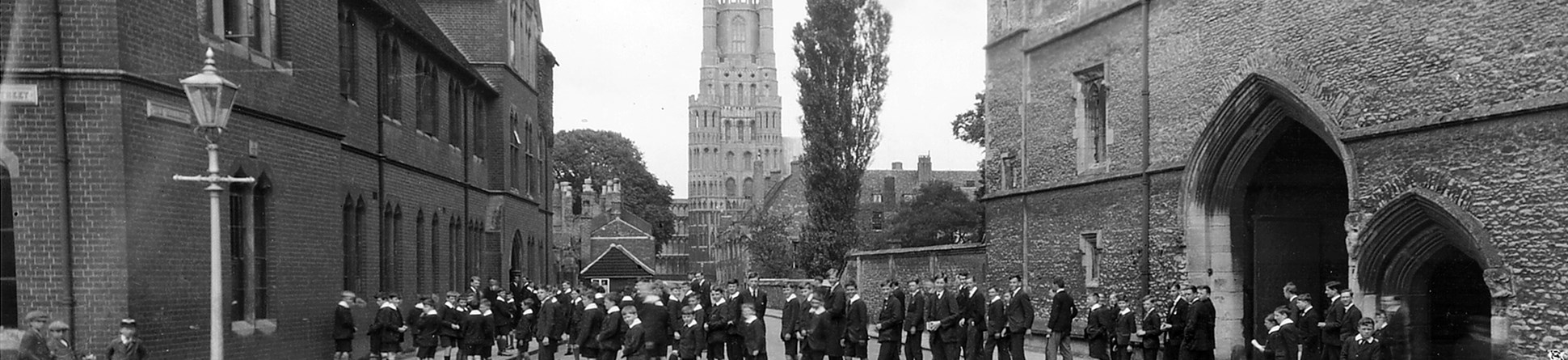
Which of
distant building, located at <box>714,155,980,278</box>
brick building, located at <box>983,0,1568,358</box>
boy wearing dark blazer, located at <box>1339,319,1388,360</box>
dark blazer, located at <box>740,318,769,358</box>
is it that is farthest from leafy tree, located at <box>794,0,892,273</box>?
boy wearing dark blazer, located at <box>1339,319,1388,360</box>

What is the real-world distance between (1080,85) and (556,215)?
1638 inches

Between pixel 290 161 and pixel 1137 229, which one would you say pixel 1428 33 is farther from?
pixel 290 161

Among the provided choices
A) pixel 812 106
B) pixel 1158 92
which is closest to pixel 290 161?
pixel 1158 92

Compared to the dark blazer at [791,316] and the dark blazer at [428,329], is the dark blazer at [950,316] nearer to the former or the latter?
the dark blazer at [791,316]

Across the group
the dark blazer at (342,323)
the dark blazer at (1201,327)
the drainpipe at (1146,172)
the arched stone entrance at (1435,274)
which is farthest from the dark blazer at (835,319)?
the arched stone entrance at (1435,274)

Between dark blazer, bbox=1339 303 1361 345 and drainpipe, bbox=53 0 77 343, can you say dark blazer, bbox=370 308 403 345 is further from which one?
dark blazer, bbox=1339 303 1361 345

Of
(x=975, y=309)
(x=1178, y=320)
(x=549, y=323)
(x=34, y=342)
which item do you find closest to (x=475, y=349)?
(x=549, y=323)

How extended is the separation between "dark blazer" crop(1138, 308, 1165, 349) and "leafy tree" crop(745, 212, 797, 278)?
46842 millimetres

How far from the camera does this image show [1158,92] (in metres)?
24.5

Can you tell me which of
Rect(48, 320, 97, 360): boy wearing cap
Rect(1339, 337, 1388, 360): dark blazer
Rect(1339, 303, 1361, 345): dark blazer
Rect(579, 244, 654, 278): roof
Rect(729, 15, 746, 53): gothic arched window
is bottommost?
Rect(579, 244, 654, 278): roof

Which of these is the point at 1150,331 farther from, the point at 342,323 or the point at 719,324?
the point at 342,323

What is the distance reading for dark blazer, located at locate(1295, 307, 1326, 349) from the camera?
61.3 ft

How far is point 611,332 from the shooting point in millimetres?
20094

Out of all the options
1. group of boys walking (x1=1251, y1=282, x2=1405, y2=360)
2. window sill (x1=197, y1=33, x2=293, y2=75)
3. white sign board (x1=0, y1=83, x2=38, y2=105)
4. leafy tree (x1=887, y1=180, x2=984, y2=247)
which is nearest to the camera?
white sign board (x1=0, y1=83, x2=38, y2=105)
